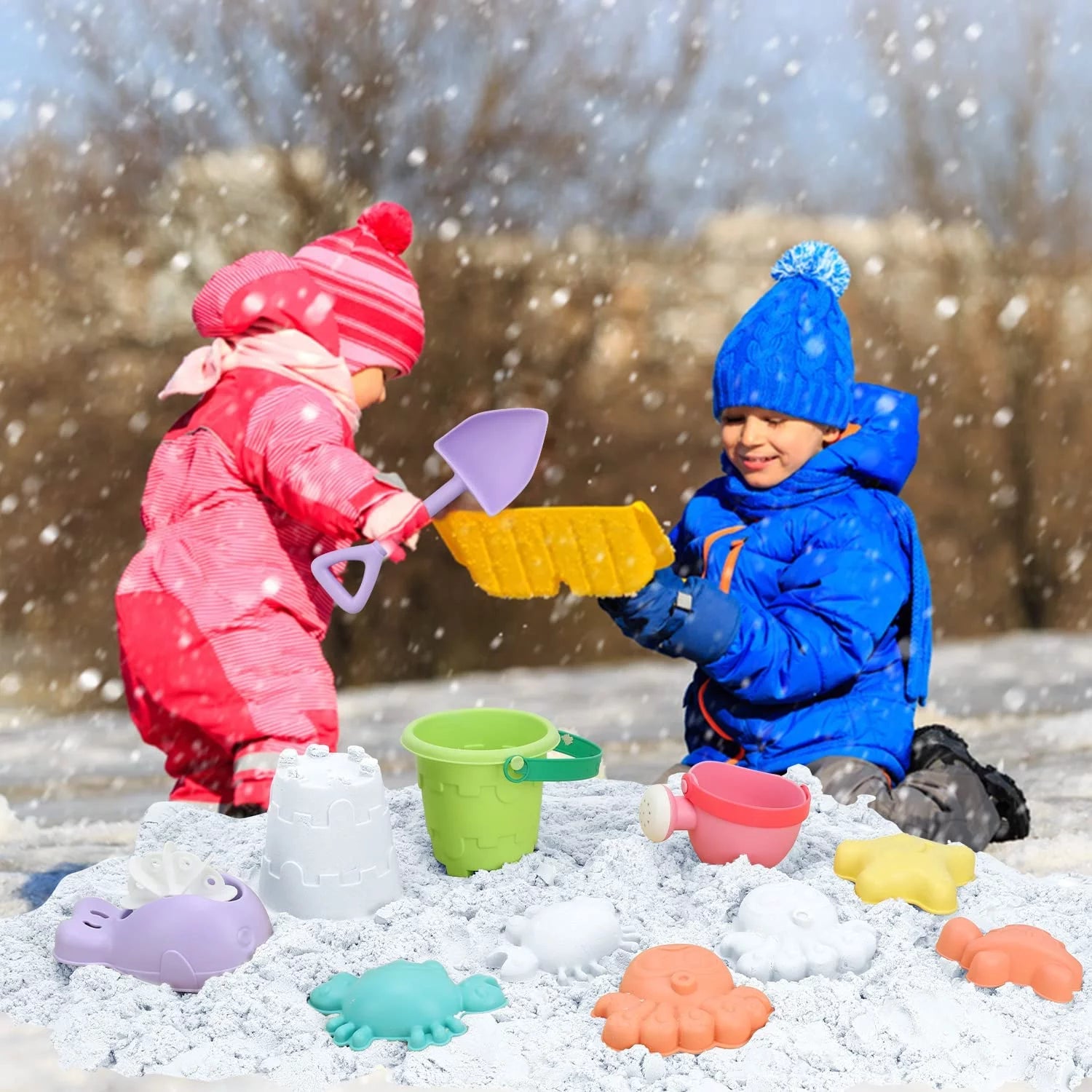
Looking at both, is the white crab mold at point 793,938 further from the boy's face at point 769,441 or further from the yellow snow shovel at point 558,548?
the boy's face at point 769,441

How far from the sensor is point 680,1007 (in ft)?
3.96

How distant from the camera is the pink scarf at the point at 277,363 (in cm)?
221

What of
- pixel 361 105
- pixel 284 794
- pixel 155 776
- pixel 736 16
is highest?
pixel 736 16

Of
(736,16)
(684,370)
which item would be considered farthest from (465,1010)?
(736,16)

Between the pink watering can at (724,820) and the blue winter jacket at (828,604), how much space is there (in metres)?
0.40

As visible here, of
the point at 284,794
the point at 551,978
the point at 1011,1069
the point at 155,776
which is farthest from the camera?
the point at 155,776

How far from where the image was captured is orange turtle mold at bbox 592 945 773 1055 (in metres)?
1.18

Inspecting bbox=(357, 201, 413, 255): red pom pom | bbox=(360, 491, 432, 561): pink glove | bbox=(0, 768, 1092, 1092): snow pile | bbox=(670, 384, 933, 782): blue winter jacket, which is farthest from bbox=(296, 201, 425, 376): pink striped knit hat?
bbox=(0, 768, 1092, 1092): snow pile

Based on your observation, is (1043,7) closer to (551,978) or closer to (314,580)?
(314,580)

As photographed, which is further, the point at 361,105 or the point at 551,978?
the point at 361,105

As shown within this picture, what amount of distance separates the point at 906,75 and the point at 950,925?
11.8ft

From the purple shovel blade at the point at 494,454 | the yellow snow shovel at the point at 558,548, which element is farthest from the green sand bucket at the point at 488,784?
the purple shovel blade at the point at 494,454

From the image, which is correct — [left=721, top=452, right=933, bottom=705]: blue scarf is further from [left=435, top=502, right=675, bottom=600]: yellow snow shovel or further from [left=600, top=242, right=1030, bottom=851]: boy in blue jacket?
[left=435, top=502, right=675, bottom=600]: yellow snow shovel

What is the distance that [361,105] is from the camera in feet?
12.9
